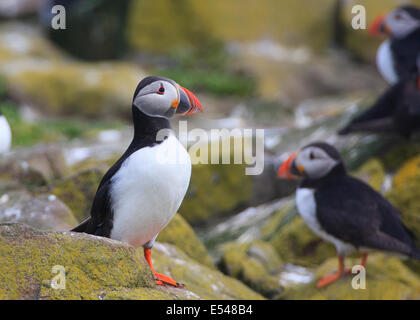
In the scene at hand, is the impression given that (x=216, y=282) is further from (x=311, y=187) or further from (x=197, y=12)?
(x=197, y=12)

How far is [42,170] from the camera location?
6.52 meters

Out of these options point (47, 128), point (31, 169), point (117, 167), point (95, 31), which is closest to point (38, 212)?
point (117, 167)

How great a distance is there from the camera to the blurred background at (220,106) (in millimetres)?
5574

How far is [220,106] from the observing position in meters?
13.5

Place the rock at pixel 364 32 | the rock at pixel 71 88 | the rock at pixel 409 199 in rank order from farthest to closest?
1. the rock at pixel 364 32
2. the rock at pixel 71 88
3. the rock at pixel 409 199

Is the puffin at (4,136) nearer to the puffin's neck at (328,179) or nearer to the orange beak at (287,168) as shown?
the orange beak at (287,168)

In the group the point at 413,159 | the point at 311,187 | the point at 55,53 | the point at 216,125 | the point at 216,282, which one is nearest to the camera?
the point at 216,282

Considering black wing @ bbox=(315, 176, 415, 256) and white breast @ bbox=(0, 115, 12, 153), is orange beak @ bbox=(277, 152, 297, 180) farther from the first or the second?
white breast @ bbox=(0, 115, 12, 153)

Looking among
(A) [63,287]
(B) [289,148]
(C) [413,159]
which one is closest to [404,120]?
(C) [413,159]

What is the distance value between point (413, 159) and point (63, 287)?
452 cm

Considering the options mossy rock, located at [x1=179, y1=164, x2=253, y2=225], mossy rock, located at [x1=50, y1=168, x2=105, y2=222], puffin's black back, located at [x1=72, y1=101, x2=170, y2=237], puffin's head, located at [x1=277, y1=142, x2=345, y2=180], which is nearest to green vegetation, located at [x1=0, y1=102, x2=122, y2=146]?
mossy rock, located at [x1=179, y1=164, x2=253, y2=225]

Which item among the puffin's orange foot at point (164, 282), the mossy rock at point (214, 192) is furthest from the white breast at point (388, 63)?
the puffin's orange foot at point (164, 282)

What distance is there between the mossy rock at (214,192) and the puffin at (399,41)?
248 cm

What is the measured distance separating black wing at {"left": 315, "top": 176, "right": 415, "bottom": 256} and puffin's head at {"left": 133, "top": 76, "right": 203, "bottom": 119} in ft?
5.92
